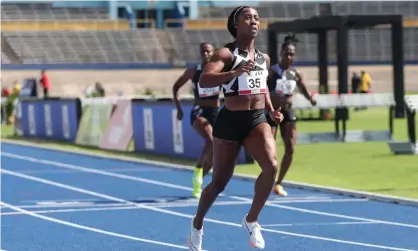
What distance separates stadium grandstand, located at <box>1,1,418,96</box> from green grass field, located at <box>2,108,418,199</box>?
151 ft

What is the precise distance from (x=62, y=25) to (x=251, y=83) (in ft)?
218

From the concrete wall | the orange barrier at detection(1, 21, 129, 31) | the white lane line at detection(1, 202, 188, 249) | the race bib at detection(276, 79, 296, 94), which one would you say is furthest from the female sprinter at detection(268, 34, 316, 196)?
the orange barrier at detection(1, 21, 129, 31)

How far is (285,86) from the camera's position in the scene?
12.9m

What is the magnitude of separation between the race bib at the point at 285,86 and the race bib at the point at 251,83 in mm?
4747

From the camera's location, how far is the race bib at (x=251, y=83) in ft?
26.5

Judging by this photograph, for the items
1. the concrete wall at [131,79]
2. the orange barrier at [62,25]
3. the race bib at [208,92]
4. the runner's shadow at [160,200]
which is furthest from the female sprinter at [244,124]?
the orange barrier at [62,25]

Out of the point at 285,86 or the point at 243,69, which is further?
the point at 285,86

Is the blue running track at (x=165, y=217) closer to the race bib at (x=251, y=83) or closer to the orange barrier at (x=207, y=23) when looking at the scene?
the race bib at (x=251, y=83)

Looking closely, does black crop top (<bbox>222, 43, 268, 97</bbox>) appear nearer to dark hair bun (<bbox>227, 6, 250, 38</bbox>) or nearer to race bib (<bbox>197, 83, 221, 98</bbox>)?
dark hair bun (<bbox>227, 6, 250, 38</bbox>)

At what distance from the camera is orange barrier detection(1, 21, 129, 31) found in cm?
7244

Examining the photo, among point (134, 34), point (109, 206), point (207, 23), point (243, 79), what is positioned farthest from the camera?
point (207, 23)

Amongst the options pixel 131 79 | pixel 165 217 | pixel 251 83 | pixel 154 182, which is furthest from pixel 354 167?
pixel 131 79

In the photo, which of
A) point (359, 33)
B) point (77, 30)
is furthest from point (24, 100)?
point (359, 33)

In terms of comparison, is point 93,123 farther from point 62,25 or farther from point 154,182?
point 62,25
